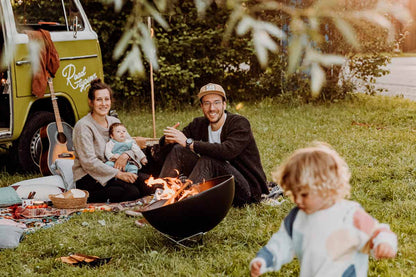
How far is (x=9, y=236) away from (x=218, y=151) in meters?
1.83

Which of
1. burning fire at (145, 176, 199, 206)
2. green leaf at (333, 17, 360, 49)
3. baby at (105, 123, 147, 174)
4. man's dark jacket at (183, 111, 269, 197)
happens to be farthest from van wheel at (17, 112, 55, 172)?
green leaf at (333, 17, 360, 49)

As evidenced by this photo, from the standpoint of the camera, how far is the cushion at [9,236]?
13.2 ft

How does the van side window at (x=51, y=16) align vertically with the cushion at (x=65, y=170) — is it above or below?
above

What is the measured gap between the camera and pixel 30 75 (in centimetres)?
594

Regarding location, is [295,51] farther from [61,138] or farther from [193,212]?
[61,138]

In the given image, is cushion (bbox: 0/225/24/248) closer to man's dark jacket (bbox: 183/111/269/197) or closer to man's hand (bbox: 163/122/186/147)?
man's hand (bbox: 163/122/186/147)

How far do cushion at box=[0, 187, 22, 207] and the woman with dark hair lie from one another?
616mm

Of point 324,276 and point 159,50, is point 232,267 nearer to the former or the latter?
point 324,276

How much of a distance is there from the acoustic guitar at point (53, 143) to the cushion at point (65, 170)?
0.69 feet

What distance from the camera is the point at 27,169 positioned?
634 cm

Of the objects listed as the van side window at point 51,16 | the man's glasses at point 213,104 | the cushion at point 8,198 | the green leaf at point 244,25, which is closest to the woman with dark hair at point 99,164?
the cushion at point 8,198

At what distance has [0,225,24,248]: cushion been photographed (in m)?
4.03

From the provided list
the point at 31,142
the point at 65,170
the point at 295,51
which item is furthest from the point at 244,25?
the point at 31,142

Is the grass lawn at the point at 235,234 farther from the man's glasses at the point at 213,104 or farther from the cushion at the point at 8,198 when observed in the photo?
the man's glasses at the point at 213,104
